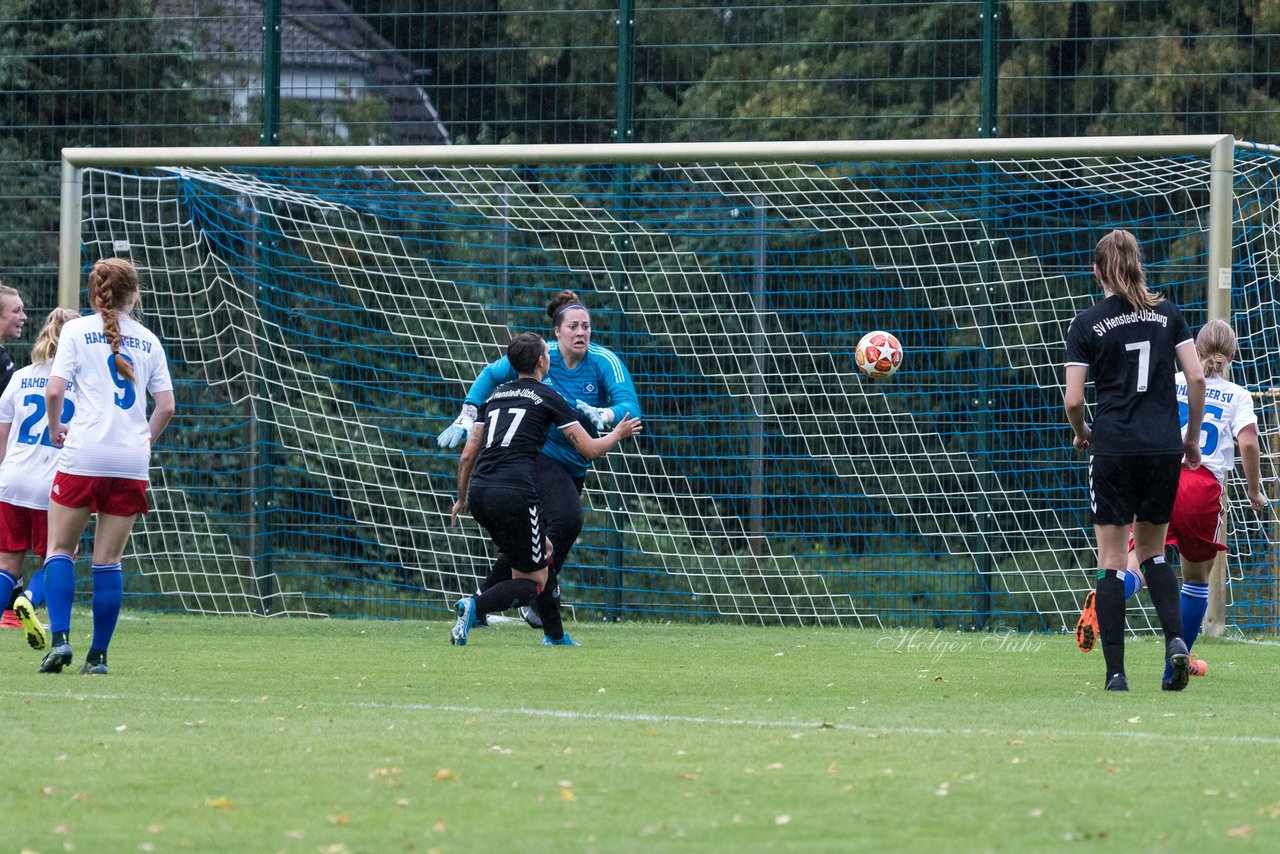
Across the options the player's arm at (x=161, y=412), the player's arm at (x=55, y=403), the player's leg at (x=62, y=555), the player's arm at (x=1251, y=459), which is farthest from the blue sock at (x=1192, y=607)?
the player's arm at (x=55, y=403)

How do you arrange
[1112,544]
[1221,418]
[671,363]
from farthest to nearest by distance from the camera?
1. [671,363]
2. [1221,418]
3. [1112,544]

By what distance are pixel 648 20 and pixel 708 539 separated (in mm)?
3756

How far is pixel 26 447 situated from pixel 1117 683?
584 centimetres

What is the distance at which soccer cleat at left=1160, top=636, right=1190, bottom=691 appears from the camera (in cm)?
695

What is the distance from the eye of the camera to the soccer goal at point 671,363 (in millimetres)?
11531

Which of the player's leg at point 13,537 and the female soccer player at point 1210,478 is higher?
the female soccer player at point 1210,478

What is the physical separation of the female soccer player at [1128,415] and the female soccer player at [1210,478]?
108cm

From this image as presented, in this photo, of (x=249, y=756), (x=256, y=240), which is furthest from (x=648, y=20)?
(x=249, y=756)

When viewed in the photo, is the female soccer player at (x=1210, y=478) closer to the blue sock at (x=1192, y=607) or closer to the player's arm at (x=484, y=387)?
the blue sock at (x=1192, y=607)

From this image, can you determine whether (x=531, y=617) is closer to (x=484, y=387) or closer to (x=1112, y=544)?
(x=484, y=387)

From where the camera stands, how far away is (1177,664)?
6973 mm

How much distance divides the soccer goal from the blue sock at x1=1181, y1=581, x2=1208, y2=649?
280cm

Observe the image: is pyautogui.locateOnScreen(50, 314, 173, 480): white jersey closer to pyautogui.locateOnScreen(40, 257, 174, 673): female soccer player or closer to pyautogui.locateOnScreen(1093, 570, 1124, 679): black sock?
pyautogui.locateOnScreen(40, 257, 174, 673): female soccer player

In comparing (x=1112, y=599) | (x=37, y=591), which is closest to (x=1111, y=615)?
(x=1112, y=599)
